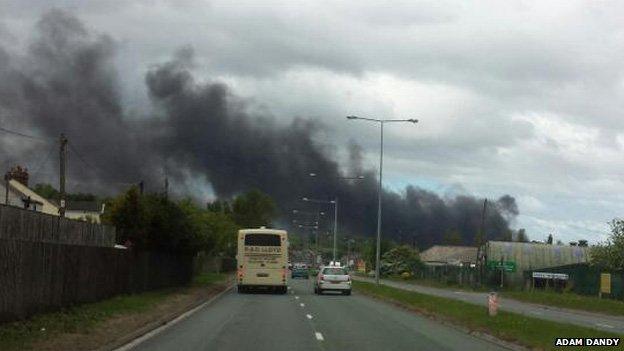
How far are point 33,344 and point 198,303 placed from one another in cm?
2011

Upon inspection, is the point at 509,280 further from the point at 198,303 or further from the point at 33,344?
the point at 33,344

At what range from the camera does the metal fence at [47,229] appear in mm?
25094

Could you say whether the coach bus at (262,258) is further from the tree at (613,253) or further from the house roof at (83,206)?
the house roof at (83,206)

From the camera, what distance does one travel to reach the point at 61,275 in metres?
24.8

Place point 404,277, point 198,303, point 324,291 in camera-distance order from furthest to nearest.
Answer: point 404,277 < point 324,291 < point 198,303

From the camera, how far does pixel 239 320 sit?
26.6m

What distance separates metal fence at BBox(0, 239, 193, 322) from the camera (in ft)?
65.7

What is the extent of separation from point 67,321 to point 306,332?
604 cm

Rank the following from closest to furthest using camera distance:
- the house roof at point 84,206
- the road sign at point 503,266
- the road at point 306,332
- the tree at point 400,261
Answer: the road at point 306,332
the road sign at point 503,266
the house roof at point 84,206
the tree at point 400,261

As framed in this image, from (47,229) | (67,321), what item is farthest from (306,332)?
(47,229)

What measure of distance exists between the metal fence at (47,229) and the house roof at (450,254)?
103 m

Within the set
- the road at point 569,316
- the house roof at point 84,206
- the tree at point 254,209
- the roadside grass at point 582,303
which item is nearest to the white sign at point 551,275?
the roadside grass at point 582,303

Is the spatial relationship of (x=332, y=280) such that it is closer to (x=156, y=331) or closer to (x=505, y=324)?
(x=505, y=324)

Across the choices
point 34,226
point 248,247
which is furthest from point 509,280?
point 34,226
